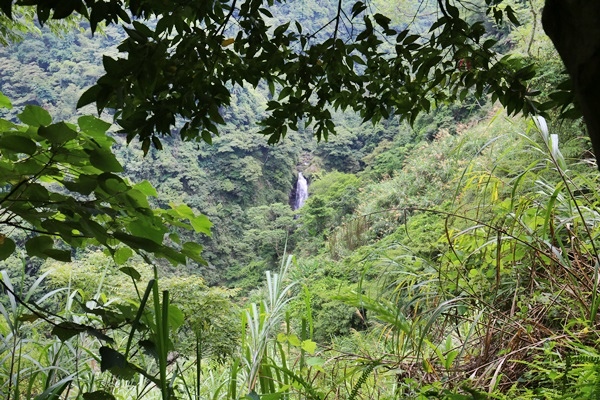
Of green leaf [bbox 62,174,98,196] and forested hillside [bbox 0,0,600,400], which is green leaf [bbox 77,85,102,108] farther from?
green leaf [bbox 62,174,98,196]

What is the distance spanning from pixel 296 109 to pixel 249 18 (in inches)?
10.5

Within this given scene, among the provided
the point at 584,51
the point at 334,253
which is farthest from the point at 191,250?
the point at 334,253

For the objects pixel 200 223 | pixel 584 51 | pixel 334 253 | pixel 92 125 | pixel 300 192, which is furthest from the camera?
pixel 300 192

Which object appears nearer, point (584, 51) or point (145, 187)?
point (584, 51)

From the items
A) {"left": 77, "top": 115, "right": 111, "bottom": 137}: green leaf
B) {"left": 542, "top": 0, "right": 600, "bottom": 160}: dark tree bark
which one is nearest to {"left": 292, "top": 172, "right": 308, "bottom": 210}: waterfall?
{"left": 77, "top": 115, "right": 111, "bottom": 137}: green leaf

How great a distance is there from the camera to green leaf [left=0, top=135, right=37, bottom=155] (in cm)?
61

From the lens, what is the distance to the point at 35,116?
0.64 meters

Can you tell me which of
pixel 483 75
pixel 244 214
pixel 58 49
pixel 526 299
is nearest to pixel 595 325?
pixel 526 299

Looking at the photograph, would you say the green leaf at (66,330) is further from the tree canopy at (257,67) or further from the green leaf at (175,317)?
the tree canopy at (257,67)

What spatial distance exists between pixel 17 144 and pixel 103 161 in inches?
4.3

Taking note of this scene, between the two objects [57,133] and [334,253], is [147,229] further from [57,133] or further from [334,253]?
[334,253]

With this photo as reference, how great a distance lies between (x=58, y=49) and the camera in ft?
78.8

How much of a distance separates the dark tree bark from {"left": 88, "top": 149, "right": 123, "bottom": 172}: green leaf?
0.55m

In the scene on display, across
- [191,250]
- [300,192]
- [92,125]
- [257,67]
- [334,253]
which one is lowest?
[334,253]
